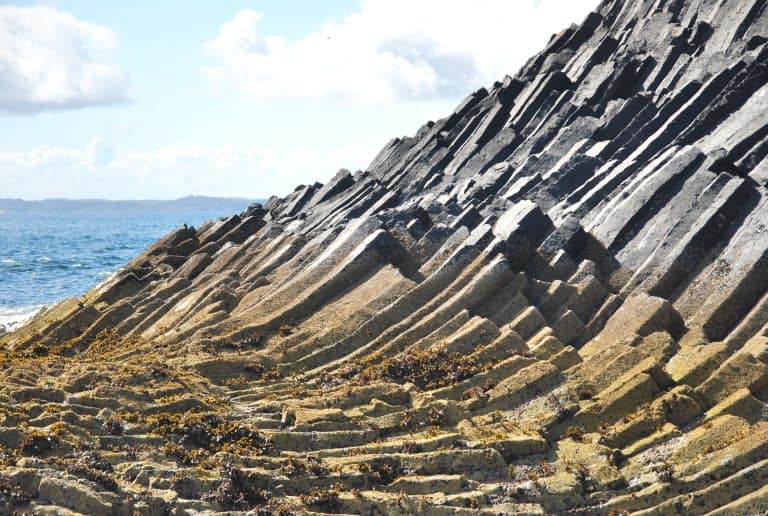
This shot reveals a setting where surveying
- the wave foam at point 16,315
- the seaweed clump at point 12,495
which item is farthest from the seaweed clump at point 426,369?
the wave foam at point 16,315

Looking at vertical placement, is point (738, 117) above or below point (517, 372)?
above

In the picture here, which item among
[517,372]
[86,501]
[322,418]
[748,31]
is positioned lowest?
[86,501]

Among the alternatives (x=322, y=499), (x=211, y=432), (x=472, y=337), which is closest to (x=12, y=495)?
(x=211, y=432)

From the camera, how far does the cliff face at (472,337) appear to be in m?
24.0

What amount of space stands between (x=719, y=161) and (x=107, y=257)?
111 m

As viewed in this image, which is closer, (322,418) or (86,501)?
(86,501)

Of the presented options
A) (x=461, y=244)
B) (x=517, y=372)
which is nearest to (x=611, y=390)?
(x=517, y=372)

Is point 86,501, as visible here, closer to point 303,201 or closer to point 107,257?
point 303,201

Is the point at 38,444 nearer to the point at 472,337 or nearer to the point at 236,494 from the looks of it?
the point at 236,494

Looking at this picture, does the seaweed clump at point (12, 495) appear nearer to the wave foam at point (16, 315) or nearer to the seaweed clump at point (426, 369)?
the seaweed clump at point (426, 369)

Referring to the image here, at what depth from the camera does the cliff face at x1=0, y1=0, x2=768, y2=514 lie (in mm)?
24016

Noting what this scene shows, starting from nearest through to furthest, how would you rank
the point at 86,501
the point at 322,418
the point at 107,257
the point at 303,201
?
the point at 86,501, the point at 322,418, the point at 303,201, the point at 107,257

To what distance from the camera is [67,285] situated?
91500 mm

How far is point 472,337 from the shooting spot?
106 feet
